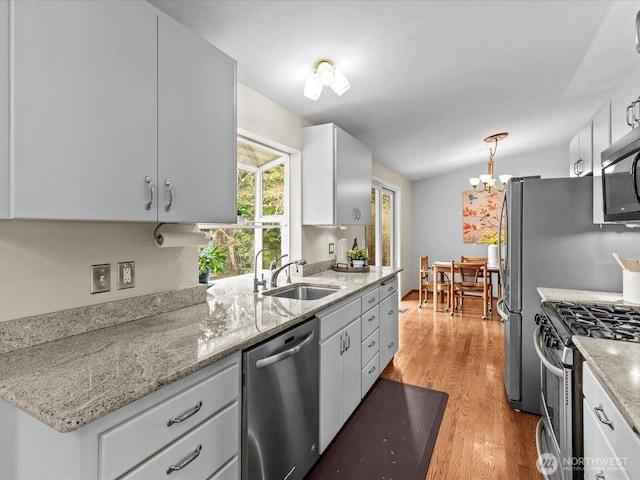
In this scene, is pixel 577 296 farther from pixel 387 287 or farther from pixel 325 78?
pixel 325 78

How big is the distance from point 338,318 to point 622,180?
1.57 metres

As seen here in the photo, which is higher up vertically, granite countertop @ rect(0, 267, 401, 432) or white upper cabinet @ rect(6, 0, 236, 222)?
Answer: white upper cabinet @ rect(6, 0, 236, 222)

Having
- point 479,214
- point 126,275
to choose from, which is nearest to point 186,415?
point 126,275

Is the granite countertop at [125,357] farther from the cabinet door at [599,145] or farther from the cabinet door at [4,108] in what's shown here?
the cabinet door at [599,145]

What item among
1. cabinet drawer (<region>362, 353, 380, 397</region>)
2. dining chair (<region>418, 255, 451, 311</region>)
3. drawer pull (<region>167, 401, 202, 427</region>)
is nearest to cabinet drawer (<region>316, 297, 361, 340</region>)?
cabinet drawer (<region>362, 353, 380, 397</region>)

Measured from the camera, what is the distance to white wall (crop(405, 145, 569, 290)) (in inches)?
238

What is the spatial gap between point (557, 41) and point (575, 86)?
117 centimetres

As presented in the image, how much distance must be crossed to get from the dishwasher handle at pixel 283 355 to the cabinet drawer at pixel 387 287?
53.5 inches

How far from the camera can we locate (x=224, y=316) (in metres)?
1.60

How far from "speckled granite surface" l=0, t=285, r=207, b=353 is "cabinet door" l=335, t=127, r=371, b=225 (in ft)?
4.99

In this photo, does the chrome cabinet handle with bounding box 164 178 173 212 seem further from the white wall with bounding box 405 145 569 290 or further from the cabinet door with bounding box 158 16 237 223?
the white wall with bounding box 405 145 569 290

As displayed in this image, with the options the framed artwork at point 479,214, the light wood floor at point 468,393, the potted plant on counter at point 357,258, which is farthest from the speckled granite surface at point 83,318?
the framed artwork at point 479,214

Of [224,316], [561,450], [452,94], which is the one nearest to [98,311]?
[224,316]

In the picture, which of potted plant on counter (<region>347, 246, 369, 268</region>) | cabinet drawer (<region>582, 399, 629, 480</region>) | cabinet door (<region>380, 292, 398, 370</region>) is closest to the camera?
cabinet drawer (<region>582, 399, 629, 480</region>)
